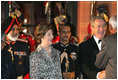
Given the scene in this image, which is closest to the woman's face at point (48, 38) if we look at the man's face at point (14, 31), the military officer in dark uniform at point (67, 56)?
the military officer in dark uniform at point (67, 56)

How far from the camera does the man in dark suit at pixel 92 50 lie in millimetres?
2781

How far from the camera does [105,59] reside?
2230 mm

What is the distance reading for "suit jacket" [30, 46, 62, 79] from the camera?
7.89 ft

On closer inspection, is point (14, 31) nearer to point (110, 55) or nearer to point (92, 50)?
point (92, 50)

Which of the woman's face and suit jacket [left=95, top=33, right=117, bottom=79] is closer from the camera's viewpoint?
suit jacket [left=95, top=33, right=117, bottom=79]

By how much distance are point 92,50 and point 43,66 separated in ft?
2.56

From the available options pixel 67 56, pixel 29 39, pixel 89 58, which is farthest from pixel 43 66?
pixel 29 39

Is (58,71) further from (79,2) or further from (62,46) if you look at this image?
(79,2)

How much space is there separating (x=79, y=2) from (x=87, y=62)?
238cm

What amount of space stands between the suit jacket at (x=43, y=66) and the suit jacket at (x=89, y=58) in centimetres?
48

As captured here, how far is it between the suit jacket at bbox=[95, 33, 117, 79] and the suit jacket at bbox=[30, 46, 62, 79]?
563mm

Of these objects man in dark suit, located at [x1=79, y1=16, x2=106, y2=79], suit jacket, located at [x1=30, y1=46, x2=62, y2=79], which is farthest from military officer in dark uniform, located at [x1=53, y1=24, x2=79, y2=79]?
suit jacket, located at [x1=30, y1=46, x2=62, y2=79]

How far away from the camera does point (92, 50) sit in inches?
112

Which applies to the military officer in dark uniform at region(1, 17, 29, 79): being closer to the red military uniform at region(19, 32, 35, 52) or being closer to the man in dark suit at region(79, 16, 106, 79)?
the red military uniform at region(19, 32, 35, 52)
